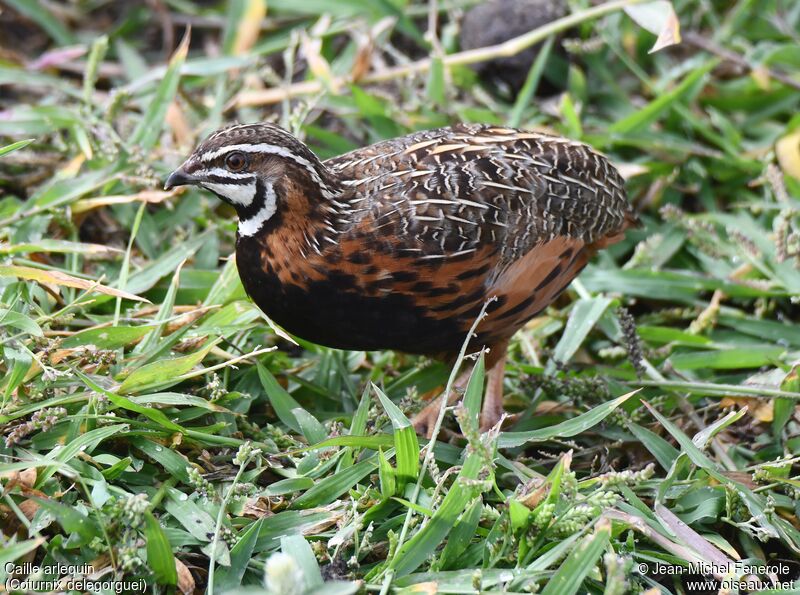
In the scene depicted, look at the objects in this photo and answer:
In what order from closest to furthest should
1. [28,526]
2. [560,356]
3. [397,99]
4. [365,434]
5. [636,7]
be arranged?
[28,526] < [365,434] < [560,356] < [636,7] < [397,99]

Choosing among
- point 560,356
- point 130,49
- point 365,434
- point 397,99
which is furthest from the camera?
point 130,49

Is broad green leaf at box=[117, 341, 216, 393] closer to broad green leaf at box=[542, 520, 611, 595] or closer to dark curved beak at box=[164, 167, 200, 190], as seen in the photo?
dark curved beak at box=[164, 167, 200, 190]

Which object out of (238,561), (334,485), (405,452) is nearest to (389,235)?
(405,452)

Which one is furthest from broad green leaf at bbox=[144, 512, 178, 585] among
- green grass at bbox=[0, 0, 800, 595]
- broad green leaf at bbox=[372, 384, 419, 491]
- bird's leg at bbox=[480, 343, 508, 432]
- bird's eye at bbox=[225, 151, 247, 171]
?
bird's leg at bbox=[480, 343, 508, 432]

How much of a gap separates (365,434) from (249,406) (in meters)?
0.53

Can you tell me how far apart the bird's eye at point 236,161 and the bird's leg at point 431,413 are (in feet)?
4.18

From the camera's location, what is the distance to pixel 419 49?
6816 mm

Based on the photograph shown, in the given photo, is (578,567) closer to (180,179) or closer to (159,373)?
(159,373)

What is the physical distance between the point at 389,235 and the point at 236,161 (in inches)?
25.0

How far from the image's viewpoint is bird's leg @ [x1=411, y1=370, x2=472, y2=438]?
4355 mm

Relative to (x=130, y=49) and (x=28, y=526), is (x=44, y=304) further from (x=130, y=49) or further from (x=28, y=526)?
(x=130, y=49)

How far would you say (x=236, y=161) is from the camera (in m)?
3.80

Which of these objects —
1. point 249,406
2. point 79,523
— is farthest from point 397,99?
point 79,523

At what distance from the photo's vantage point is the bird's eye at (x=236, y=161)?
149 inches
